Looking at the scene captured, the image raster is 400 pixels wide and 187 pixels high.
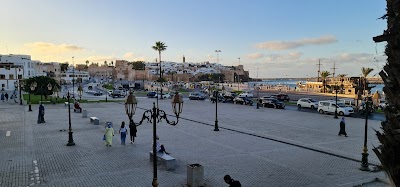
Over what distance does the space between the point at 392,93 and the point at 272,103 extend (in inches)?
1537

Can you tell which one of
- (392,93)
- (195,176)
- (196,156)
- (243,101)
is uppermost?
(392,93)

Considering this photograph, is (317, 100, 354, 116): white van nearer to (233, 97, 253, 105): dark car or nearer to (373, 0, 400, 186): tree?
(233, 97, 253, 105): dark car

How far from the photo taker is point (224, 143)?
19.4 meters

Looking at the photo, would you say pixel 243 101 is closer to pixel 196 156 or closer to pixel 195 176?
pixel 196 156

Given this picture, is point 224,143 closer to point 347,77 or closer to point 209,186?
point 209,186

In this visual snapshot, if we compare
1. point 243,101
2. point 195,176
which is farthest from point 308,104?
point 195,176

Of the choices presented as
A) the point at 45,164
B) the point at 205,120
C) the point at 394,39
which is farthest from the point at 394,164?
the point at 205,120

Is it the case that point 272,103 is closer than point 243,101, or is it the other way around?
point 272,103

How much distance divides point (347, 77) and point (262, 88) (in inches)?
1237

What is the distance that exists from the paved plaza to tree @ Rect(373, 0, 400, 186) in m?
2.00

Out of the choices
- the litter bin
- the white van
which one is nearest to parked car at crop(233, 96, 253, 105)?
the white van

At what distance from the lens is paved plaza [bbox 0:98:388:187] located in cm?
1245

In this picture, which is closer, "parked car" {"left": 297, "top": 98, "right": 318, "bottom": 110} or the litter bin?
the litter bin

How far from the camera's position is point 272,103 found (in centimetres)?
4341
